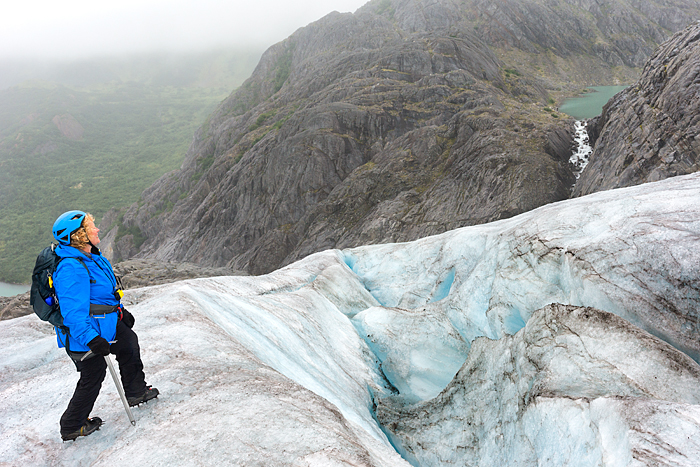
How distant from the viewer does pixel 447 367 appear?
13.7 meters

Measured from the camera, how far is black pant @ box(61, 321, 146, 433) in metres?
5.36

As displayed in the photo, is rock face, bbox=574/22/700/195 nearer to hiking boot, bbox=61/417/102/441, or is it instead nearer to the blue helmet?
the blue helmet

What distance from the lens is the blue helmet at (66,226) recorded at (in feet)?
17.4

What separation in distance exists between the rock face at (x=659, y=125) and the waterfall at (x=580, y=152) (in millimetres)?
9484

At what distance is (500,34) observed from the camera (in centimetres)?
11981

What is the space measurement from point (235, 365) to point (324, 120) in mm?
64947

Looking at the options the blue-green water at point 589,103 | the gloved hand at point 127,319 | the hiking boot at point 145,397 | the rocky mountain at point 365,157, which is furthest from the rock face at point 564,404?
the blue-green water at point 589,103

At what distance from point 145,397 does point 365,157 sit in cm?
6147

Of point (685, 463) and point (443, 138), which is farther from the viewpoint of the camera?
point (443, 138)

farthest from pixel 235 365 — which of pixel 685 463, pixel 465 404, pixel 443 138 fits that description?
pixel 443 138

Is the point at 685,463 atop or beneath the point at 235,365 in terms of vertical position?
beneath

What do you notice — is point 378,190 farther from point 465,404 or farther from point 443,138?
point 465,404

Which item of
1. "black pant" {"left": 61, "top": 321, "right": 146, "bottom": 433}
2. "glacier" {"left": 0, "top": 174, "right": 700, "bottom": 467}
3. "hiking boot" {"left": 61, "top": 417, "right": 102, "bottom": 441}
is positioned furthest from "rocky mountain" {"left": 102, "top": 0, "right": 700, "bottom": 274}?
"hiking boot" {"left": 61, "top": 417, "right": 102, "bottom": 441}

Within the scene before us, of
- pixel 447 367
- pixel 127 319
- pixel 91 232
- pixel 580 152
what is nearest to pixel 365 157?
pixel 580 152
